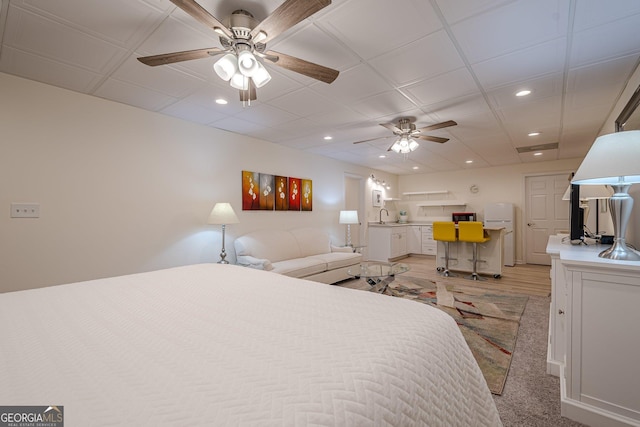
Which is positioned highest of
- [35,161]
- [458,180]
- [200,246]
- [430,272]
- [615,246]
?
[458,180]

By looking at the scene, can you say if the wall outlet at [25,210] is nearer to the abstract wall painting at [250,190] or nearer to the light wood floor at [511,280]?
the abstract wall painting at [250,190]

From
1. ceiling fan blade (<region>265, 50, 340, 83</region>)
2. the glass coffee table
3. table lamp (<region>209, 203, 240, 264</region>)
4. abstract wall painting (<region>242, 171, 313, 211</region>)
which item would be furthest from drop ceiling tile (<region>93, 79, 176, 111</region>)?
the glass coffee table

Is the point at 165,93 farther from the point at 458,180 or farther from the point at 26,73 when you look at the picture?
the point at 458,180

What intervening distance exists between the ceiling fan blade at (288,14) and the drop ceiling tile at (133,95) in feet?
5.44

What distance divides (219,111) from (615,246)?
3.59m

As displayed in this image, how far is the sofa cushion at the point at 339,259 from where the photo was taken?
13.5ft

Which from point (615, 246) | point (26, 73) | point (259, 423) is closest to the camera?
point (259, 423)

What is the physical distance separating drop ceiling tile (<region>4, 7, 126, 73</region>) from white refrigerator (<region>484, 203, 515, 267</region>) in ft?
23.4

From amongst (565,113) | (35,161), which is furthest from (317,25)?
(565,113)

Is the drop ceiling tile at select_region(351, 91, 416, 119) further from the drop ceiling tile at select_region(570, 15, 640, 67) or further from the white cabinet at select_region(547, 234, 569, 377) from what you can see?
the white cabinet at select_region(547, 234, 569, 377)

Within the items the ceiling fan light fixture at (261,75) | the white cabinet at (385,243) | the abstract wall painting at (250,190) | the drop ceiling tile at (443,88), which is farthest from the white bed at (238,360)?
the white cabinet at (385,243)

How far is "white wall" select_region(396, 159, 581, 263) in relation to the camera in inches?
236

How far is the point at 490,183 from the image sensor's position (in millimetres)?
6633

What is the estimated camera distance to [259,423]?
20.6 inches
